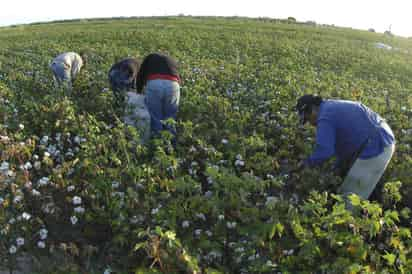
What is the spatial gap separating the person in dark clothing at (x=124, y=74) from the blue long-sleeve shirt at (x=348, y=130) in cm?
324

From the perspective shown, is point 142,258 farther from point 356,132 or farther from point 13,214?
point 356,132

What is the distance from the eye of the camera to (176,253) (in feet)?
9.83

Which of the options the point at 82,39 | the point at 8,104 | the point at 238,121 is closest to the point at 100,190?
the point at 238,121

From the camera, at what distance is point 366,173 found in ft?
14.7

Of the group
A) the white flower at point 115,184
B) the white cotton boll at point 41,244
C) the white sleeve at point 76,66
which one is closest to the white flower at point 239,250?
the white flower at point 115,184

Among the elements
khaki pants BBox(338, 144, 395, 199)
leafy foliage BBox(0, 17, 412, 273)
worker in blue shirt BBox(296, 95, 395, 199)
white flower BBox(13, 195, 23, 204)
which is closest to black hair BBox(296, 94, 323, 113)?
worker in blue shirt BBox(296, 95, 395, 199)

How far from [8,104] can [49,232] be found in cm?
333

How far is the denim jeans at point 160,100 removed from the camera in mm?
6035

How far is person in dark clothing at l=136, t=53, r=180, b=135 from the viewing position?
6.05 meters

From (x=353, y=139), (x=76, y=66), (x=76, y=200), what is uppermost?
(x=76, y=66)

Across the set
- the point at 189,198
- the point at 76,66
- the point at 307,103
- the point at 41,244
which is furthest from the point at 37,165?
the point at 76,66

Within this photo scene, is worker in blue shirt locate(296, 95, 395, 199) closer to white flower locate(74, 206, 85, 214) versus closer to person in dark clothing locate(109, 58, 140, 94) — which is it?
white flower locate(74, 206, 85, 214)

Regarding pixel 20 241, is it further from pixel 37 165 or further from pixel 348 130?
pixel 348 130

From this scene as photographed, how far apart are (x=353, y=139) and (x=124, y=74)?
3.76 m
